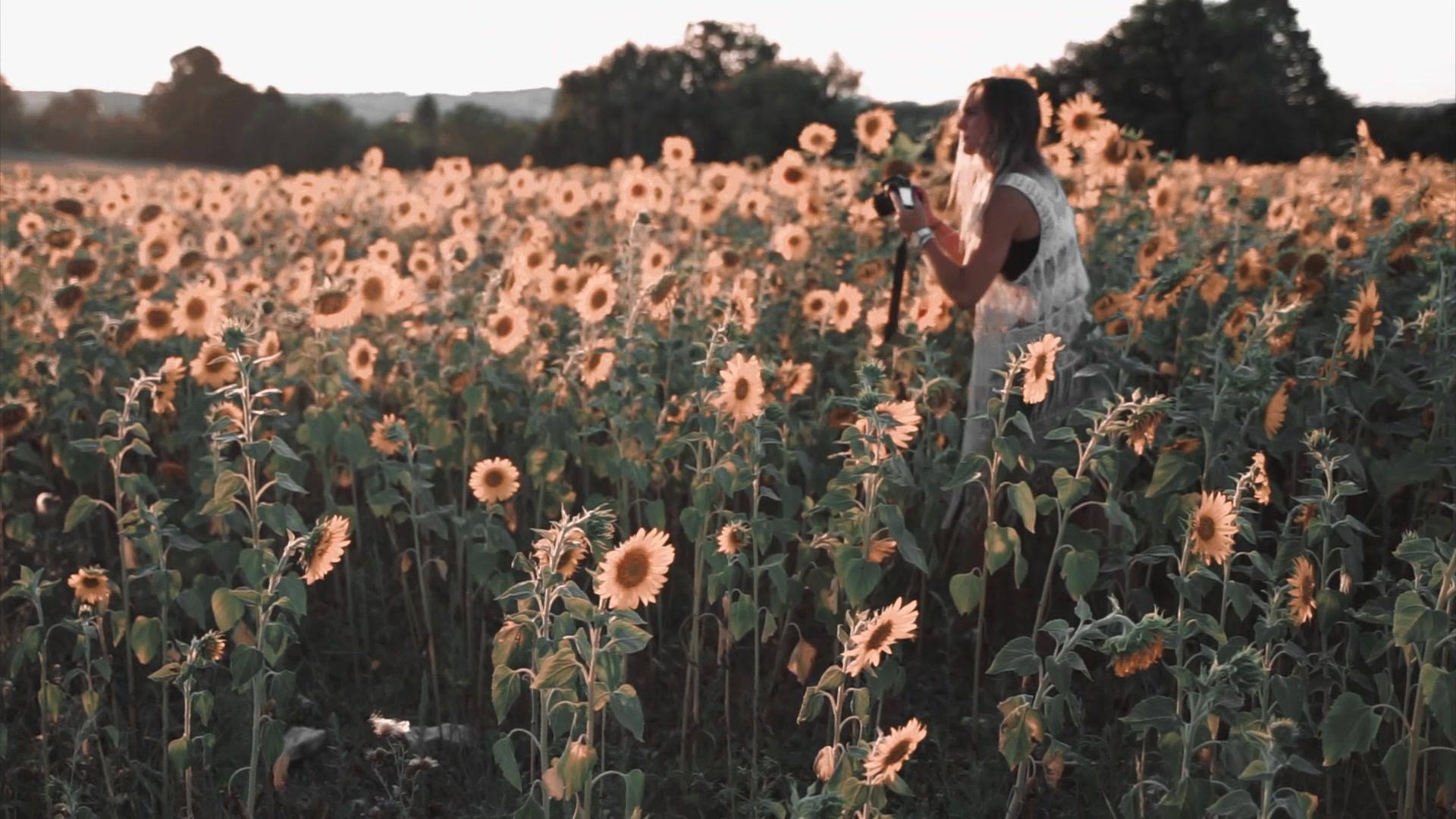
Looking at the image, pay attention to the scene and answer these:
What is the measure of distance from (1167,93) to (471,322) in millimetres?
41516

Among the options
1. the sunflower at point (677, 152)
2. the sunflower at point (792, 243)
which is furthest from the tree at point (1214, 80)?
the sunflower at point (792, 243)

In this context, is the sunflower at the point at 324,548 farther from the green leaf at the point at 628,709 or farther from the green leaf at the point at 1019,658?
the green leaf at the point at 1019,658

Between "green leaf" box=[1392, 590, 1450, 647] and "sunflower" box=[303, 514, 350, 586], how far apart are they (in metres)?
1.97

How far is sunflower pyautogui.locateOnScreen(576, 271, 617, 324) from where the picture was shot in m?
4.25

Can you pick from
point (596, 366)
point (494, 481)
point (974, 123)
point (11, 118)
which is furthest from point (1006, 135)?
point (11, 118)

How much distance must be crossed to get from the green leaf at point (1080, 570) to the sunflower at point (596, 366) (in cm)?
148

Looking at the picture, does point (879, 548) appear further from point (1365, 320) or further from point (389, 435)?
point (1365, 320)

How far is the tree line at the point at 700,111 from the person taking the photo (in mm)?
37125

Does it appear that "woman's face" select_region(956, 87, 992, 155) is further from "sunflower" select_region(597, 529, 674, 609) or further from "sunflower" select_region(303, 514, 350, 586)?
"sunflower" select_region(303, 514, 350, 586)

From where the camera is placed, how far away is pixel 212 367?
4.12m

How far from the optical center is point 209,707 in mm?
2752

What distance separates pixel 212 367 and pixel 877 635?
2.55 metres

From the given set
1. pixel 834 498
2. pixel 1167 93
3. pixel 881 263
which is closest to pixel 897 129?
pixel 881 263

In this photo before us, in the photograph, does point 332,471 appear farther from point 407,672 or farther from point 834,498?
point 834,498
